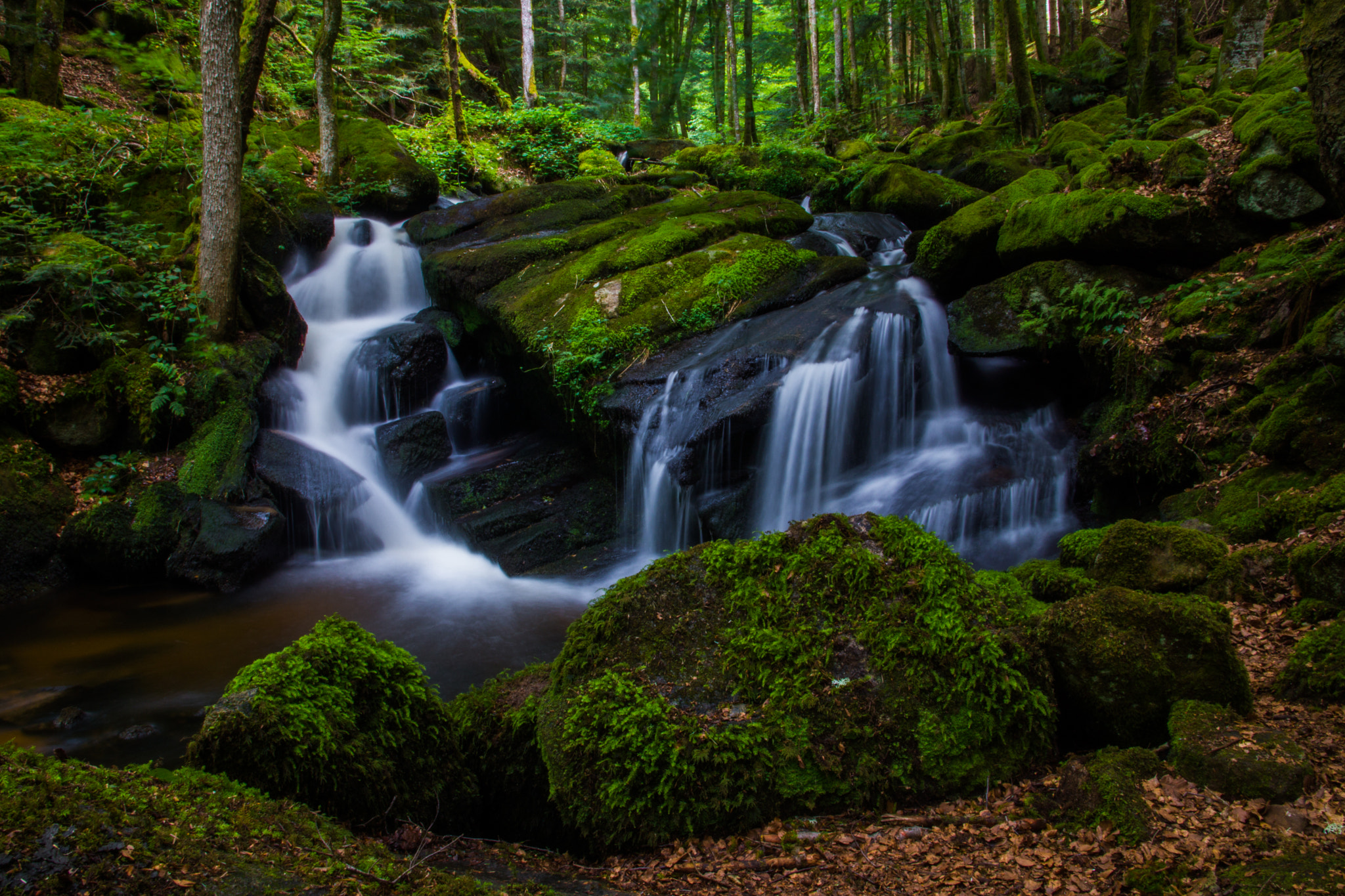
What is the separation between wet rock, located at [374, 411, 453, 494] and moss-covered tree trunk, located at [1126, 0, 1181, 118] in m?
14.5

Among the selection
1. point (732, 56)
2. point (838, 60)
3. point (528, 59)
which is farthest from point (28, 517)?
point (838, 60)

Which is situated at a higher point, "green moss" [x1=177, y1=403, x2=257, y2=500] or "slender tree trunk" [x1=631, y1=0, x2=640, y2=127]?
"slender tree trunk" [x1=631, y1=0, x2=640, y2=127]

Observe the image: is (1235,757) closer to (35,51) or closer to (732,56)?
(35,51)

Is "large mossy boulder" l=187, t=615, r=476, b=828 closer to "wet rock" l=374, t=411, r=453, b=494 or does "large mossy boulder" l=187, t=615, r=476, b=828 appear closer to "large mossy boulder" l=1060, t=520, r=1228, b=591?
"large mossy boulder" l=1060, t=520, r=1228, b=591

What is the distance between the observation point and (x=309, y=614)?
7.65 metres

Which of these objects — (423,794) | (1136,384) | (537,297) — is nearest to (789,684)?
(423,794)

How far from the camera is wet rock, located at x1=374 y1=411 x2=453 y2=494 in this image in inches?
402

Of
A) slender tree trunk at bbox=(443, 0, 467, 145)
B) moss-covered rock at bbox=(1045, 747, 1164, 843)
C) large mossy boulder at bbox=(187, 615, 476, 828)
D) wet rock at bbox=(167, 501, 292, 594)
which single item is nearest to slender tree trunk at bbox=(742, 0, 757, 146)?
slender tree trunk at bbox=(443, 0, 467, 145)

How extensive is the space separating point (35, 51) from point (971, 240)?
54.7ft

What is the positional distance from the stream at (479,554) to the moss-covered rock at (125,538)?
0.33 meters

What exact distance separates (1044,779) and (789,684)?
114cm

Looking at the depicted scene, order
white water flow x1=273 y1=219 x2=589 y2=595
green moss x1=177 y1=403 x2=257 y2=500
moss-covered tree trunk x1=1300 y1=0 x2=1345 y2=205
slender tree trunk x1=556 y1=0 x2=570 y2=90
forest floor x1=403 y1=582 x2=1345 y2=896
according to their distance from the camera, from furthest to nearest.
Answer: slender tree trunk x1=556 y1=0 x2=570 y2=90
white water flow x1=273 y1=219 x2=589 y2=595
green moss x1=177 y1=403 x2=257 y2=500
moss-covered tree trunk x1=1300 y1=0 x2=1345 y2=205
forest floor x1=403 y1=582 x2=1345 y2=896

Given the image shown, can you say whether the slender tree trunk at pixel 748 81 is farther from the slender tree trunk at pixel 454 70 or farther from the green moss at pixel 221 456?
the green moss at pixel 221 456

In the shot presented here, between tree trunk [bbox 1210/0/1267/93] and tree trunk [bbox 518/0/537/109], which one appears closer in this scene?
tree trunk [bbox 1210/0/1267/93]
